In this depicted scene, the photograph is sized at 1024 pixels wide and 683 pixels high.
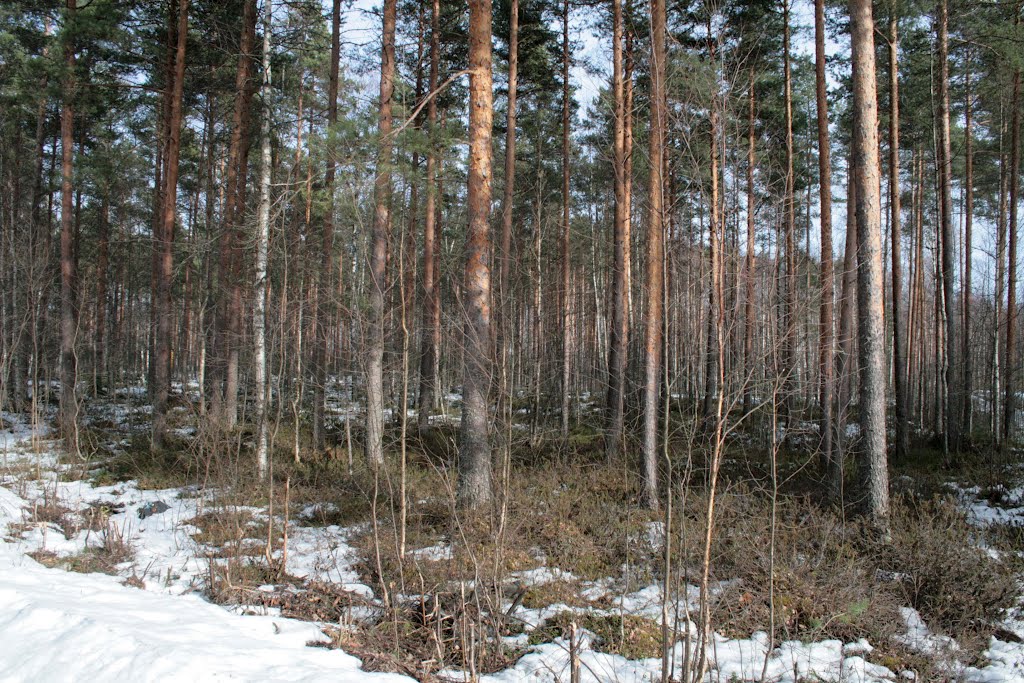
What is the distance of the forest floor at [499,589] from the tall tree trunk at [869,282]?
0.78 metres

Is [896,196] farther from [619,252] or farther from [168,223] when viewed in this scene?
[168,223]

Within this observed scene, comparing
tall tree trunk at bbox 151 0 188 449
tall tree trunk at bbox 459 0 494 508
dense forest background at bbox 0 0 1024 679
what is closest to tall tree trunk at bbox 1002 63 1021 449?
dense forest background at bbox 0 0 1024 679

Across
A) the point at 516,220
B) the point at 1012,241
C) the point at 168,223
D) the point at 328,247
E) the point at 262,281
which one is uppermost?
the point at 516,220

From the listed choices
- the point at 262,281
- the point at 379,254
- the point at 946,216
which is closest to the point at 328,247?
the point at 262,281

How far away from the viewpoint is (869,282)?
696 centimetres

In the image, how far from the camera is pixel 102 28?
11.2 metres

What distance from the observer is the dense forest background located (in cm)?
616

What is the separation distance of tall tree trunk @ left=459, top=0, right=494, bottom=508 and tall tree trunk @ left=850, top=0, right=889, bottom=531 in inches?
187

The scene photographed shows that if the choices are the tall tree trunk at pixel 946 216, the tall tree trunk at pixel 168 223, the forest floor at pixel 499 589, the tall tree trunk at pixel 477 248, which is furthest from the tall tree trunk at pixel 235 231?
the tall tree trunk at pixel 946 216

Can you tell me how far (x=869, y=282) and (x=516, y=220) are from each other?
459 inches

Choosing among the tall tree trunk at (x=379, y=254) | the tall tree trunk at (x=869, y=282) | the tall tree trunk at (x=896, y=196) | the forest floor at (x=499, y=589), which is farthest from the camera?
the tall tree trunk at (x=896, y=196)

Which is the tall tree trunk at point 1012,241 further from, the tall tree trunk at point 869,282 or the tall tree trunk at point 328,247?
the tall tree trunk at point 328,247

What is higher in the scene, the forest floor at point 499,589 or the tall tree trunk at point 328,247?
the tall tree trunk at point 328,247

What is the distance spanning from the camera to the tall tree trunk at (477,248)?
7.42 metres
